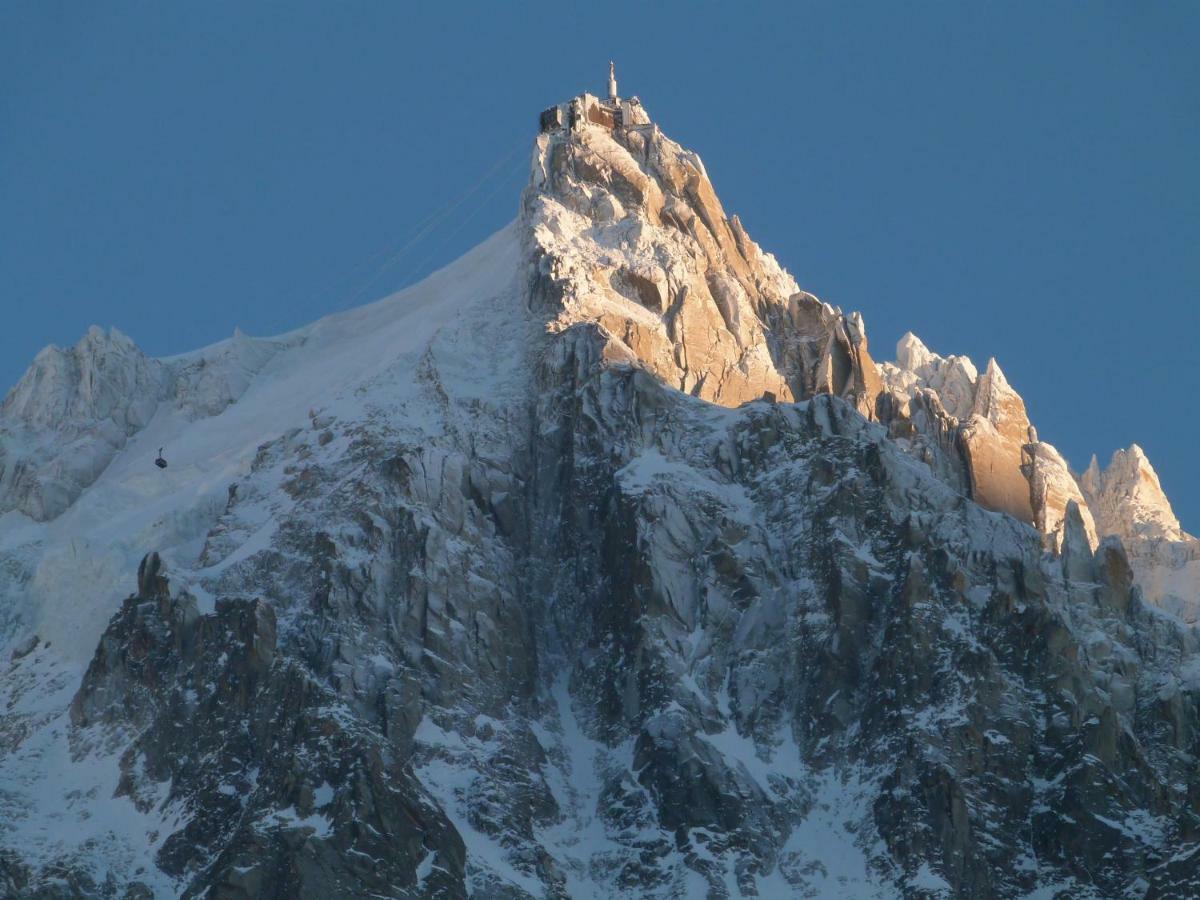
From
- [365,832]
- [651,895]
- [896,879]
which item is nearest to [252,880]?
[365,832]

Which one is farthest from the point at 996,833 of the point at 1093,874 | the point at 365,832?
the point at 365,832

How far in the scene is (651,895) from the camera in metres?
199

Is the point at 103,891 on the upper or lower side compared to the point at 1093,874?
lower

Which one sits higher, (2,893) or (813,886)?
(813,886)

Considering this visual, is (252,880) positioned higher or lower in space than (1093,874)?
lower

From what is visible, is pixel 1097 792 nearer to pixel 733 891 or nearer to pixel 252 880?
pixel 733 891

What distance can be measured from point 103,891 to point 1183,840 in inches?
2450

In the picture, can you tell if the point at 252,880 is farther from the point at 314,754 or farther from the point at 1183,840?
the point at 1183,840

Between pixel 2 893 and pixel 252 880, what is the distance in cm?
1613

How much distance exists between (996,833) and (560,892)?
25.7 m

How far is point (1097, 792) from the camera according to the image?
19925cm

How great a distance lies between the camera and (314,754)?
650ft

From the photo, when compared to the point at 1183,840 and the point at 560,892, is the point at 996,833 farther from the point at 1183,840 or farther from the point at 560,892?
the point at 560,892

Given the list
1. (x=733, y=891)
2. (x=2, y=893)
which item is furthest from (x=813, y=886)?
(x=2, y=893)
